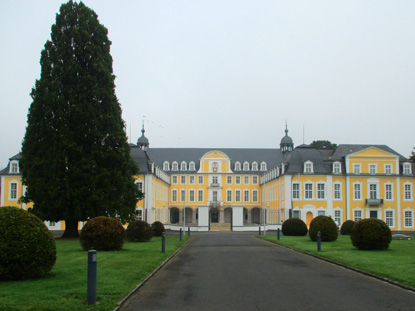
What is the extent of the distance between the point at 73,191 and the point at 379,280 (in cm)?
2232

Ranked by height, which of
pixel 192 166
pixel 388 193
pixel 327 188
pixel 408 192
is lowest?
pixel 388 193

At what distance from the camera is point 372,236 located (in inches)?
874

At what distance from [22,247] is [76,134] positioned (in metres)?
20.6

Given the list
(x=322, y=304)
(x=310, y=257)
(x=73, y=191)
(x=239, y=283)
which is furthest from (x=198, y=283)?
Result: (x=73, y=191)

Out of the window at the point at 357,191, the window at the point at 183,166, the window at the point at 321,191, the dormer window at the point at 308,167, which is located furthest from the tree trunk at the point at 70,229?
the window at the point at 183,166

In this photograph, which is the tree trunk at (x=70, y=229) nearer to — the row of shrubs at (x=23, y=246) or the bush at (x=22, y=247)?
the row of shrubs at (x=23, y=246)

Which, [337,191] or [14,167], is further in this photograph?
[14,167]

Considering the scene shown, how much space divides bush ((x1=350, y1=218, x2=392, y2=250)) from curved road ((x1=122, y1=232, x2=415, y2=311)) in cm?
654

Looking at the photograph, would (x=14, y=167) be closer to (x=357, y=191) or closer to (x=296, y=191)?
(x=296, y=191)

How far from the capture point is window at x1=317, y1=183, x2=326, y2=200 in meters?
55.5

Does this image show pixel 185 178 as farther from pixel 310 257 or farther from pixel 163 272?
pixel 163 272

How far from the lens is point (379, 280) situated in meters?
12.9

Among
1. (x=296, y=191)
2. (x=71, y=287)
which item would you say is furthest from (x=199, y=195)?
(x=71, y=287)

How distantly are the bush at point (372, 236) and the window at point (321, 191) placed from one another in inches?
1308
